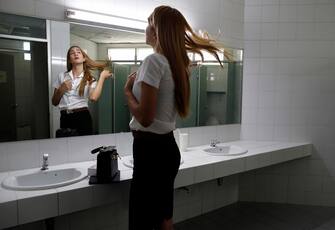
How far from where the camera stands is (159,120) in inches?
48.0

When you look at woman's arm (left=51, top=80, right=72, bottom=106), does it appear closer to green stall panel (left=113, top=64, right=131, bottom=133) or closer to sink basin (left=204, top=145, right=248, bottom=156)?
green stall panel (left=113, top=64, right=131, bottom=133)

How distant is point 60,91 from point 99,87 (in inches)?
11.5

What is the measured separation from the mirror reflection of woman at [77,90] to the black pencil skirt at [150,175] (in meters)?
0.95

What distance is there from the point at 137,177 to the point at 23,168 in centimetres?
101

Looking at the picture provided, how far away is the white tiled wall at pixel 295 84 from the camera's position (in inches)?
116

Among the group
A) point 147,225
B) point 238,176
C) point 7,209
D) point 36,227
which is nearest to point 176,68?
point 147,225

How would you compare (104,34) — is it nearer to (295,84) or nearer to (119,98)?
(119,98)

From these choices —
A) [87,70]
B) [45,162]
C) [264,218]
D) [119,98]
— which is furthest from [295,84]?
[45,162]

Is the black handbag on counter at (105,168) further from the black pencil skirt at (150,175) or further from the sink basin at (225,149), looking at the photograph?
the sink basin at (225,149)

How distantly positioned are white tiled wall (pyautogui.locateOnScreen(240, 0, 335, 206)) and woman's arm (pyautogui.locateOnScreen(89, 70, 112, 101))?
5.18ft

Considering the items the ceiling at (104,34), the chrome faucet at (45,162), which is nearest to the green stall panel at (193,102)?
the ceiling at (104,34)

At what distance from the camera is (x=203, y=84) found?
2.75 metres

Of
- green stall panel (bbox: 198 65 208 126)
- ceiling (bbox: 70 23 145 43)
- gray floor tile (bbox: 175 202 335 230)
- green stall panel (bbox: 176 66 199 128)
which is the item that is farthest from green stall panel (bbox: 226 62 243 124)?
ceiling (bbox: 70 23 145 43)

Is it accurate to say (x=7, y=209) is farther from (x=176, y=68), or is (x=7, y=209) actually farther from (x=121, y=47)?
(x=121, y=47)
